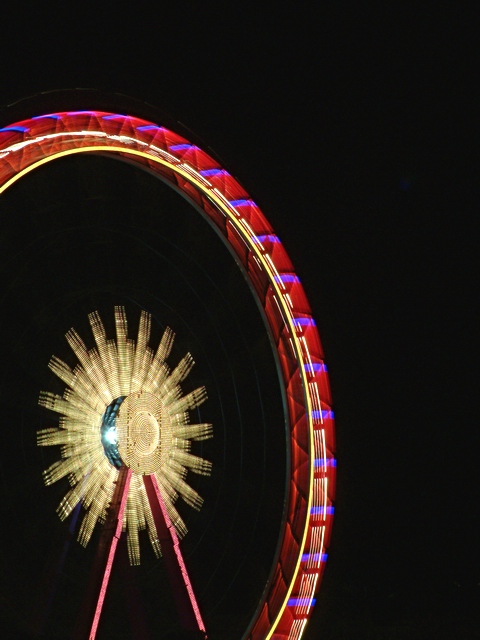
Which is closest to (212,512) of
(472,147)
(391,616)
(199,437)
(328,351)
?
(199,437)

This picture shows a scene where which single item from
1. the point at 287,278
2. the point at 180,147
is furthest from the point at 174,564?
the point at 180,147

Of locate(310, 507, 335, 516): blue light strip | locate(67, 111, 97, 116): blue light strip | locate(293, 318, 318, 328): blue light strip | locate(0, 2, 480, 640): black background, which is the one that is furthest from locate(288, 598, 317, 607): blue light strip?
locate(67, 111, 97, 116): blue light strip

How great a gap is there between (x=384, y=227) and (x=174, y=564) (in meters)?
3.92

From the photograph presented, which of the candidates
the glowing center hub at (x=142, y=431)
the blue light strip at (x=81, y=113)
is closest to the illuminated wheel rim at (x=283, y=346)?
the blue light strip at (x=81, y=113)

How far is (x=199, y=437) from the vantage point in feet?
17.7

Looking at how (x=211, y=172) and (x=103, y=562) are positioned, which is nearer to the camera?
(x=103, y=562)

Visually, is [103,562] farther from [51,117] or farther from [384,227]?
[384,227]

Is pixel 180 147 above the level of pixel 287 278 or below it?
above

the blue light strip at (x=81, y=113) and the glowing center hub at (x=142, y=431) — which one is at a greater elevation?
the blue light strip at (x=81, y=113)

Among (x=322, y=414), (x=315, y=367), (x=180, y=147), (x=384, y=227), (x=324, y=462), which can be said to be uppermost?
(x=384, y=227)

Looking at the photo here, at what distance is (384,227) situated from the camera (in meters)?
7.90

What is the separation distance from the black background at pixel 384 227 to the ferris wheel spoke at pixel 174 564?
225cm

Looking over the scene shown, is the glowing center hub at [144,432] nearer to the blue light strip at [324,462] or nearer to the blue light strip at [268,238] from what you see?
the blue light strip at [324,462]

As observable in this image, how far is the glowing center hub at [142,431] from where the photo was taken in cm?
474
